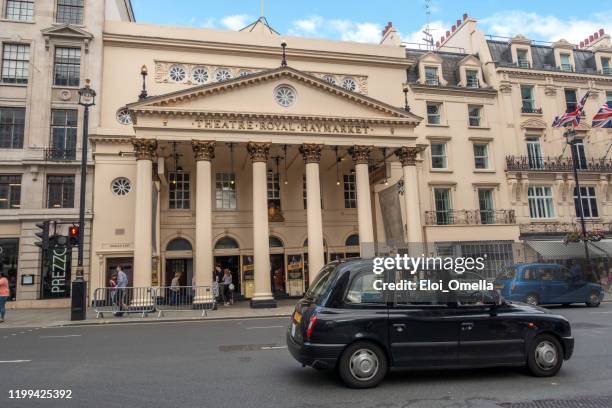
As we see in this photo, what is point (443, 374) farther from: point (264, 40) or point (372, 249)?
point (264, 40)

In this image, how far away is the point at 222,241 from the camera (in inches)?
1008

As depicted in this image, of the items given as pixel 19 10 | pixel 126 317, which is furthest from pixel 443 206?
pixel 19 10

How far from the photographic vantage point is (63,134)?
77.7 feet

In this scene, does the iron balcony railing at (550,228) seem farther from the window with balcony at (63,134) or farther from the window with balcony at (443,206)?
the window with balcony at (63,134)

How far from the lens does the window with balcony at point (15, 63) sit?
23562mm

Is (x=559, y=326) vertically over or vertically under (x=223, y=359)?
over

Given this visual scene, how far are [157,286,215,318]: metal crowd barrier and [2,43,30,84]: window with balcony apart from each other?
48.7 ft

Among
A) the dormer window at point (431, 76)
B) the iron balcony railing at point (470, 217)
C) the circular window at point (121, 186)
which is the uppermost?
the dormer window at point (431, 76)

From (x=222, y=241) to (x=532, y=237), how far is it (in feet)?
63.7

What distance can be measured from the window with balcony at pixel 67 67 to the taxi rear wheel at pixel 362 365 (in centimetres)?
2399

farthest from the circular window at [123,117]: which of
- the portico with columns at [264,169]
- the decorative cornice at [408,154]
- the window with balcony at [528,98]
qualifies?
the window with balcony at [528,98]

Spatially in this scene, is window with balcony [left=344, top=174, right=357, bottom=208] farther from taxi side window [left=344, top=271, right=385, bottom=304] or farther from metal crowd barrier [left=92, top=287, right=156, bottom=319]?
taxi side window [left=344, top=271, right=385, bottom=304]

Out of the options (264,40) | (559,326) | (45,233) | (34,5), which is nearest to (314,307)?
(559,326)

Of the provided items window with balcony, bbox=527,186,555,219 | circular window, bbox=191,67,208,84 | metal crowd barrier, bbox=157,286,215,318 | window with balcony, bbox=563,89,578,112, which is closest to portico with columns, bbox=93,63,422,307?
metal crowd barrier, bbox=157,286,215,318
